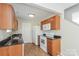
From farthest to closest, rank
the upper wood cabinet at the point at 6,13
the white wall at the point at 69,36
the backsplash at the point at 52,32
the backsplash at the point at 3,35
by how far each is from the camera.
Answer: the backsplash at the point at 3,35, the backsplash at the point at 52,32, the upper wood cabinet at the point at 6,13, the white wall at the point at 69,36

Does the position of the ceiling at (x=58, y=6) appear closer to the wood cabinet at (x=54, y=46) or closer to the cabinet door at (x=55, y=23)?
the cabinet door at (x=55, y=23)

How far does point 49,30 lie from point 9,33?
0.65 metres

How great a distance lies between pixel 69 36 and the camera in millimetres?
905

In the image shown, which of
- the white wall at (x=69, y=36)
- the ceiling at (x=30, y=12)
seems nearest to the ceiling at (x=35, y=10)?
the ceiling at (x=30, y=12)

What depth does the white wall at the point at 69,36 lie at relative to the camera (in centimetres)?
85

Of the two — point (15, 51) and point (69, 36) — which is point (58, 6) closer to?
point (69, 36)

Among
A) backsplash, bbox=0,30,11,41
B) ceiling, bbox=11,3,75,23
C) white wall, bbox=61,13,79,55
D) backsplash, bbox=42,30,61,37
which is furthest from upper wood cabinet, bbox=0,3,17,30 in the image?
white wall, bbox=61,13,79,55

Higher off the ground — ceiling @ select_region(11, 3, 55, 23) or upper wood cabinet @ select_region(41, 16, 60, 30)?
Answer: ceiling @ select_region(11, 3, 55, 23)

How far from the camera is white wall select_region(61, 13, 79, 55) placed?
2.78 ft

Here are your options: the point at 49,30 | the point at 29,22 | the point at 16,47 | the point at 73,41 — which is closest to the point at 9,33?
the point at 16,47

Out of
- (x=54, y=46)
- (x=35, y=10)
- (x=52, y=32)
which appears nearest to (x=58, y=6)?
(x=35, y=10)

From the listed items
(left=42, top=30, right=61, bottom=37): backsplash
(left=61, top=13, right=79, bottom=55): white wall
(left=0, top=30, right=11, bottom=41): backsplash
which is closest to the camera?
(left=61, top=13, right=79, bottom=55): white wall

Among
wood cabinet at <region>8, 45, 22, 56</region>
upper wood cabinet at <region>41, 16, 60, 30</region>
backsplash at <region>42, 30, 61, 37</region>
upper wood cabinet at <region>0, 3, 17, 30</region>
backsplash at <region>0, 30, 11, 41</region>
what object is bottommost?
wood cabinet at <region>8, 45, 22, 56</region>

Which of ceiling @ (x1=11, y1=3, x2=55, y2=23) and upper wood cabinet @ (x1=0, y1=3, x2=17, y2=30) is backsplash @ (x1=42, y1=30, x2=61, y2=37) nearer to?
ceiling @ (x1=11, y1=3, x2=55, y2=23)
